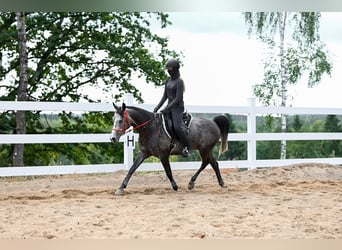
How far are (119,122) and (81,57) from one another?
597cm

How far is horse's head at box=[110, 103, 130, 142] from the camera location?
21.0 ft

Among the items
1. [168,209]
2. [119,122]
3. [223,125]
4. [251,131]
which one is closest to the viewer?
[168,209]

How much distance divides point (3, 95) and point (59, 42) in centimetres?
162

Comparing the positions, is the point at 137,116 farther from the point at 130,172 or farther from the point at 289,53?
the point at 289,53

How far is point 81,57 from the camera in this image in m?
12.1

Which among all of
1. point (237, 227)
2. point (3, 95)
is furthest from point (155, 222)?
point (3, 95)

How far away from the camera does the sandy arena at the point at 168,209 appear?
453 centimetres

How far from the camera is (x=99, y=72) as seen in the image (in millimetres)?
12031

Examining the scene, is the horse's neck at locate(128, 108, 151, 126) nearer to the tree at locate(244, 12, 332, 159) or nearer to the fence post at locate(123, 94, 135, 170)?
the fence post at locate(123, 94, 135, 170)

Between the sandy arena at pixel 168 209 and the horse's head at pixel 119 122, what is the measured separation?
2.33ft

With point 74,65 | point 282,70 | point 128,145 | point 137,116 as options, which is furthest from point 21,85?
point 282,70

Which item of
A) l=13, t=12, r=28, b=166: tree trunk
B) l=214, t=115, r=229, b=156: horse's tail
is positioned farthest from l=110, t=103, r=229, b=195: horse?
l=13, t=12, r=28, b=166: tree trunk

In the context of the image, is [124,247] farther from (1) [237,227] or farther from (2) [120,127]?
(2) [120,127]

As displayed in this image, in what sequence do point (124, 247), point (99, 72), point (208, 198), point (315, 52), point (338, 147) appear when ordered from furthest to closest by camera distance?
point (338, 147) → point (315, 52) → point (99, 72) → point (208, 198) → point (124, 247)
